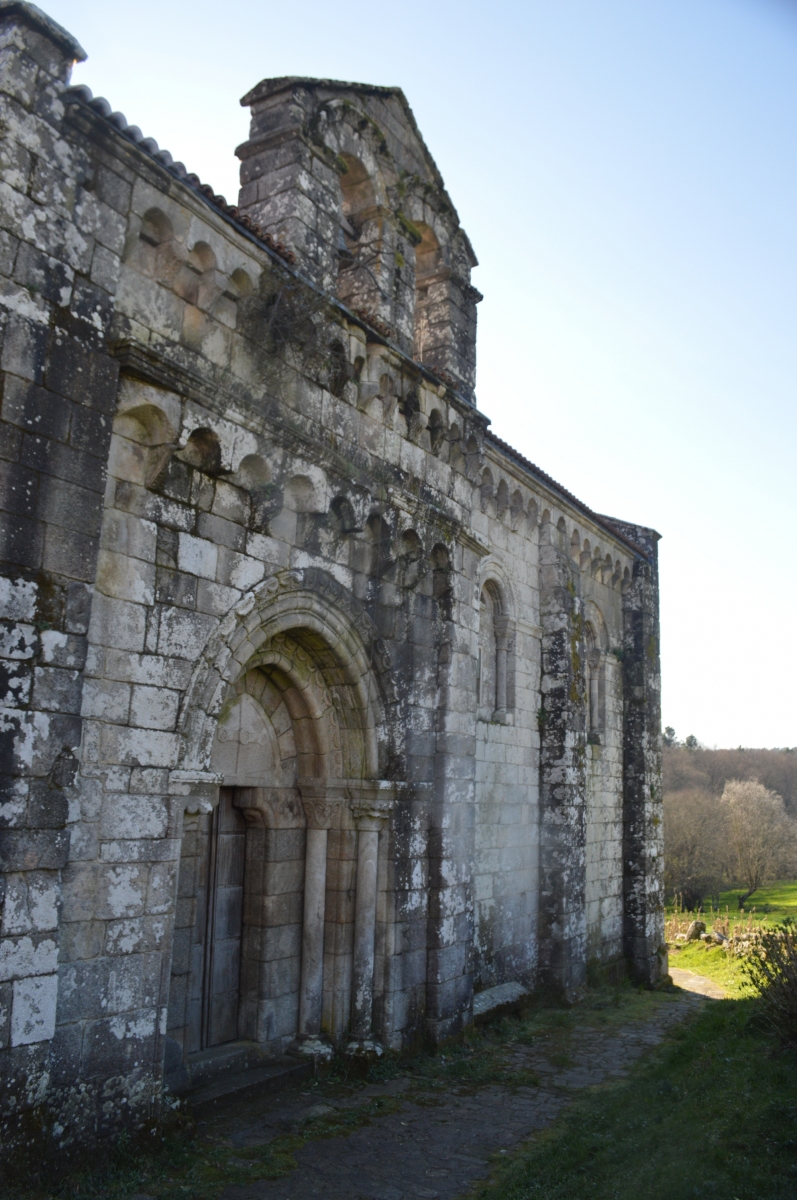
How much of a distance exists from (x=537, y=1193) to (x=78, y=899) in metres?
A: 2.97

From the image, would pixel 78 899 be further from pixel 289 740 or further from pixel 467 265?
pixel 467 265

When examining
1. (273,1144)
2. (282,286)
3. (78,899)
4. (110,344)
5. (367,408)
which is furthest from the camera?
(367,408)

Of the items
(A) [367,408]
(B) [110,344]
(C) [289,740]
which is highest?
(A) [367,408]

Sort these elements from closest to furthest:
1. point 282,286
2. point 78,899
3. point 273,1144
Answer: point 78,899 → point 273,1144 → point 282,286

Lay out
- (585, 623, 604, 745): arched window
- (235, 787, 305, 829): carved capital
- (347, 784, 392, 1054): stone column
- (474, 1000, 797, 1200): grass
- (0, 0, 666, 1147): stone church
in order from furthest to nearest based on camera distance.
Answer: (585, 623, 604, 745): arched window → (347, 784, 392, 1054): stone column → (235, 787, 305, 829): carved capital → (474, 1000, 797, 1200): grass → (0, 0, 666, 1147): stone church

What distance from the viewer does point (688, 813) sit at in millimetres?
32500

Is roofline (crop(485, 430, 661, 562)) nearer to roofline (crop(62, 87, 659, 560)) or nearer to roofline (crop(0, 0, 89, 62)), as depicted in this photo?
roofline (crop(62, 87, 659, 560))

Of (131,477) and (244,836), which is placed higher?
(131,477)

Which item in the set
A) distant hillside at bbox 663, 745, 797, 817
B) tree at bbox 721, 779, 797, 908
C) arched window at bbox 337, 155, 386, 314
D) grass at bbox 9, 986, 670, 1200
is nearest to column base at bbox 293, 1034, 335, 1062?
grass at bbox 9, 986, 670, 1200

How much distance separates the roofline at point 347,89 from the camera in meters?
7.25

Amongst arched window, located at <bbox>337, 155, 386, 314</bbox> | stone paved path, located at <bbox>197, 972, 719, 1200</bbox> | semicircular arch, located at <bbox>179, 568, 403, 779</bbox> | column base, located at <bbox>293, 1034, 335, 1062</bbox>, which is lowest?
stone paved path, located at <bbox>197, 972, 719, 1200</bbox>

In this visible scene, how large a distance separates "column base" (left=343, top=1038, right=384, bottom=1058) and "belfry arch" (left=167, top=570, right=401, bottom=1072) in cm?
5

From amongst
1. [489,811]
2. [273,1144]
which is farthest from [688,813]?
[273,1144]

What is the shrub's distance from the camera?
6.93 meters
